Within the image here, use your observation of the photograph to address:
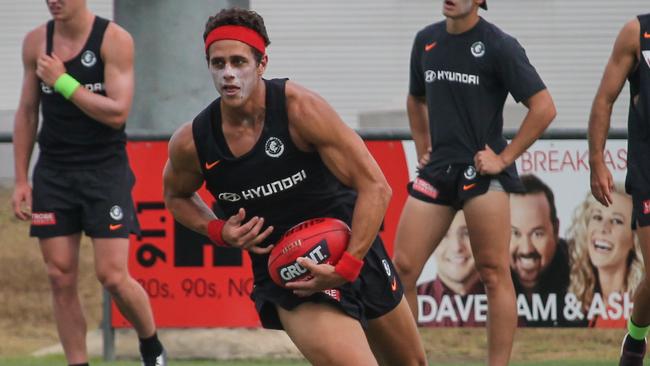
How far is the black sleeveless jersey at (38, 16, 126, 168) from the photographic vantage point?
8.47m

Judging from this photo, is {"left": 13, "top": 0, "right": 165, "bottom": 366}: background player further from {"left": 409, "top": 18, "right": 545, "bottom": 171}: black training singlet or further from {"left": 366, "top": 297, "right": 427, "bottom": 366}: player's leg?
{"left": 366, "top": 297, "right": 427, "bottom": 366}: player's leg

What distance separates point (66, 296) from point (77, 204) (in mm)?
494

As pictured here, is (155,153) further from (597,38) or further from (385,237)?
(597,38)

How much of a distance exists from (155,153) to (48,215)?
1975 mm

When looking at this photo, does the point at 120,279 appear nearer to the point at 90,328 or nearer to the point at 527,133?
the point at 527,133

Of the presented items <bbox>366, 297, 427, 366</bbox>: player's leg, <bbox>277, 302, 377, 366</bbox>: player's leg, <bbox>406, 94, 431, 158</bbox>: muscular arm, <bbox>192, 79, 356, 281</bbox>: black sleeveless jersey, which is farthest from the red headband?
<bbox>406, 94, 431, 158</bbox>: muscular arm

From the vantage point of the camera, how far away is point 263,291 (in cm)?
647

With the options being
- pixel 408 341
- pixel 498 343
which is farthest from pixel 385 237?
pixel 408 341

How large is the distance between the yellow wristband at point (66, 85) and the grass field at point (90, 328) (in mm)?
2453

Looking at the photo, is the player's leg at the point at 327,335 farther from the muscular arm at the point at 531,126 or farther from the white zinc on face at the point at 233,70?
the muscular arm at the point at 531,126

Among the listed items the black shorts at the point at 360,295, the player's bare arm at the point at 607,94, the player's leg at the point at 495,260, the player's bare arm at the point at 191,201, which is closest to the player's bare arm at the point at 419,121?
the player's leg at the point at 495,260

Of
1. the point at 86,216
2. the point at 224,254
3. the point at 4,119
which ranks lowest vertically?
the point at 4,119

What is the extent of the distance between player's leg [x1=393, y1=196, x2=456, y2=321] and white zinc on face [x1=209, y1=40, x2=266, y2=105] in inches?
93.2

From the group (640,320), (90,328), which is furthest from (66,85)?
(90,328)
